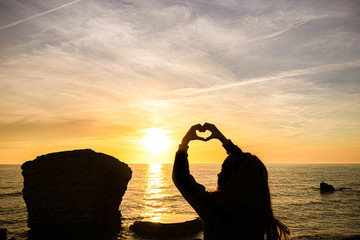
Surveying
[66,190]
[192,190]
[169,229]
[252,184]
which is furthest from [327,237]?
[192,190]

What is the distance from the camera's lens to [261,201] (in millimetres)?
2207

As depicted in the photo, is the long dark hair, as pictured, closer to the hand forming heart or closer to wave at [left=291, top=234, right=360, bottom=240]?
the hand forming heart

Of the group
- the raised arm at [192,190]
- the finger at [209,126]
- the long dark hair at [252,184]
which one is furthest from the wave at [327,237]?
the finger at [209,126]

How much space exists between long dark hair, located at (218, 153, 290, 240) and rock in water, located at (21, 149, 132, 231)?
75.4 feet

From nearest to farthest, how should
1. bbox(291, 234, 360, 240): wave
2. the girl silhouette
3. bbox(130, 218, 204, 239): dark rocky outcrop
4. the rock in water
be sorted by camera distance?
the girl silhouette
bbox(130, 218, 204, 239): dark rocky outcrop
bbox(291, 234, 360, 240): wave
the rock in water

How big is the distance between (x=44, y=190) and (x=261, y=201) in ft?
83.0

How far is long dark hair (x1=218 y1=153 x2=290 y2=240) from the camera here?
2145 millimetres

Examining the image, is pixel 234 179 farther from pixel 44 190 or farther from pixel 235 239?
pixel 44 190

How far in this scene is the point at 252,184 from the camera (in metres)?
2.15

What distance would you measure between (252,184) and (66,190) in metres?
24.2

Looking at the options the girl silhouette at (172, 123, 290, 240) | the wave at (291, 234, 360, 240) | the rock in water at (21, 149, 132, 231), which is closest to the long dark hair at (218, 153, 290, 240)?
the girl silhouette at (172, 123, 290, 240)

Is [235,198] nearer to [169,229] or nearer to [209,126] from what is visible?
[209,126]

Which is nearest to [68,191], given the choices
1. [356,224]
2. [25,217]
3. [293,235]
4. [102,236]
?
[102,236]

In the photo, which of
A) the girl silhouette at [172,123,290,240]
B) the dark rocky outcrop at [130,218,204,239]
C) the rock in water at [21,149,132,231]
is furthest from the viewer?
the rock in water at [21,149,132,231]
